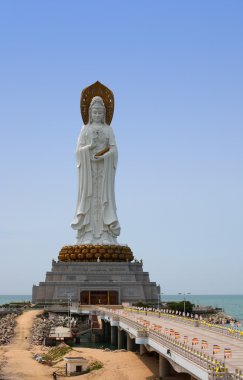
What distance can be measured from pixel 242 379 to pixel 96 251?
3447cm

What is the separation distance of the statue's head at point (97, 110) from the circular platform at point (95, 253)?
10.9 m

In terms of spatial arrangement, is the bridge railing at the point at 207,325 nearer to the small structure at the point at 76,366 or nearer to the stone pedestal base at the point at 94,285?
the small structure at the point at 76,366

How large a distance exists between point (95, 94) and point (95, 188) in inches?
315

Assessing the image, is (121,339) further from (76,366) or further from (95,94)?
(95,94)

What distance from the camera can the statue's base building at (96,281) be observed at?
43.7m

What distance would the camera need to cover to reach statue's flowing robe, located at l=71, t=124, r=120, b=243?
1922 inches

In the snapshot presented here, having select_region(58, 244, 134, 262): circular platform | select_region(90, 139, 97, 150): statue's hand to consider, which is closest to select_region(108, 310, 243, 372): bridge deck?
select_region(58, 244, 134, 262): circular platform

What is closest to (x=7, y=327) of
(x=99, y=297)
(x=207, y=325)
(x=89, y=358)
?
(x=99, y=297)

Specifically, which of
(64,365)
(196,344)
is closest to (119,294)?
(64,365)

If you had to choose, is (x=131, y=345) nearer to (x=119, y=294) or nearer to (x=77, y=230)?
(x=119, y=294)

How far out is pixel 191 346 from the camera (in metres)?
18.0

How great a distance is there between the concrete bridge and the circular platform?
13.3m

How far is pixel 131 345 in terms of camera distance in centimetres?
2798

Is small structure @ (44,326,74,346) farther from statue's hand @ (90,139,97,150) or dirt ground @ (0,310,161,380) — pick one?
statue's hand @ (90,139,97,150)
